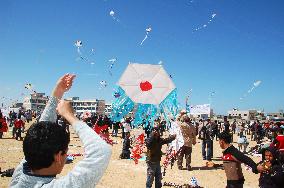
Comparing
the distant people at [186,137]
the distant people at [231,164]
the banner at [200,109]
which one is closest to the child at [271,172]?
the distant people at [231,164]

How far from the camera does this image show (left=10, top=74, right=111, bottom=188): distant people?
5.58ft

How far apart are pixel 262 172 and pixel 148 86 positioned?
5.48m

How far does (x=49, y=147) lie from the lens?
174 cm

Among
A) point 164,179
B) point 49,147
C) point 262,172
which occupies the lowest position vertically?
point 164,179

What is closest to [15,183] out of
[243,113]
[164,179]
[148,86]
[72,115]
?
[72,115]

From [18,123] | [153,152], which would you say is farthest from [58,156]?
[18,123]

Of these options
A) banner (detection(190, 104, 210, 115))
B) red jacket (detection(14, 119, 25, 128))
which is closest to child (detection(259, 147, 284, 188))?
banner (detection(190, 104, 210, 115))

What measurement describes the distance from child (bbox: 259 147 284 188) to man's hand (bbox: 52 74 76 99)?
154 inches

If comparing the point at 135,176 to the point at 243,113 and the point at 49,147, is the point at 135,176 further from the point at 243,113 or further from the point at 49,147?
the point at 243,113

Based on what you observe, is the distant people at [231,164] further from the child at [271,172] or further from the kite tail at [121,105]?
the kite tail at [121,105]

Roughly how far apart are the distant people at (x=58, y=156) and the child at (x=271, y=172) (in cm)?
427

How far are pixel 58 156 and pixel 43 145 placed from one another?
105mm

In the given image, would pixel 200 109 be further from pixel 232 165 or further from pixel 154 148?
pixel 232 165

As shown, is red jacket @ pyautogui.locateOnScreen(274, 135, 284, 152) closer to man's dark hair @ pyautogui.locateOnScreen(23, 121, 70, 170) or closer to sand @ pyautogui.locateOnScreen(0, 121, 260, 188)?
sand @ pyautogui.locateOnScreen(0, 121, 260, 188)
